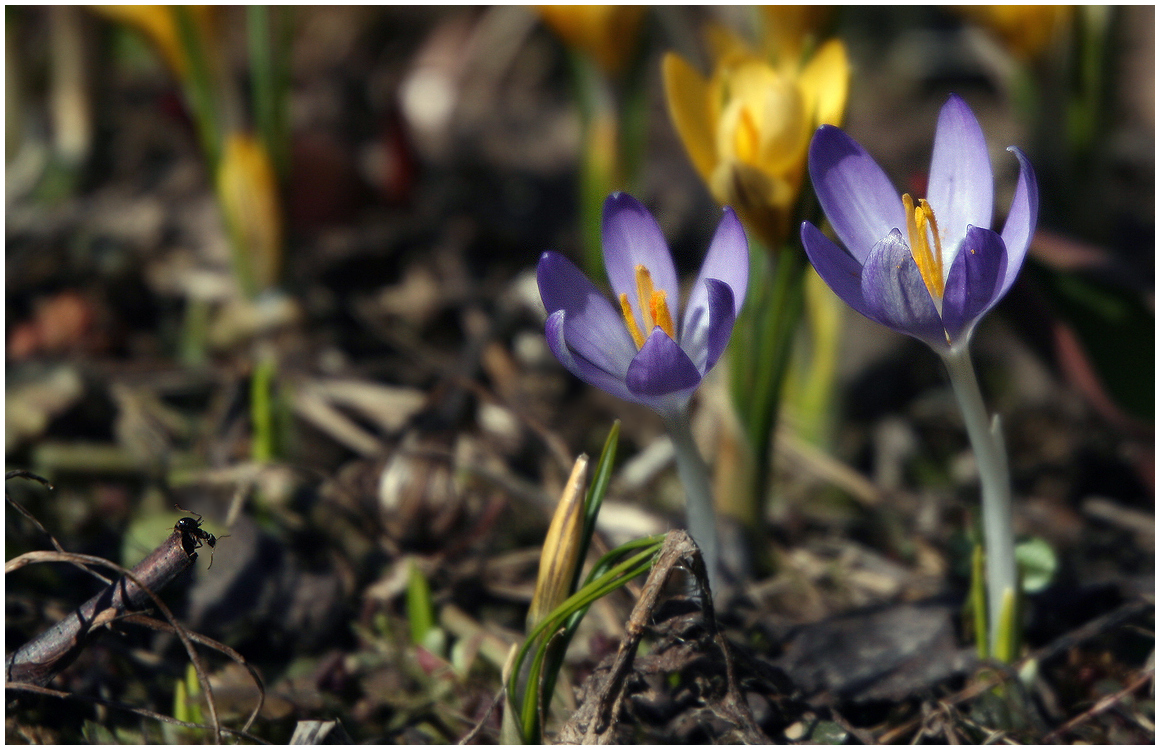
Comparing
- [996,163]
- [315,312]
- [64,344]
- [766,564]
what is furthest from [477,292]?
[996,163]

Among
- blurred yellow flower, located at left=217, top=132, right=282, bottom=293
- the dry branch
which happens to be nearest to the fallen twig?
the dry branch

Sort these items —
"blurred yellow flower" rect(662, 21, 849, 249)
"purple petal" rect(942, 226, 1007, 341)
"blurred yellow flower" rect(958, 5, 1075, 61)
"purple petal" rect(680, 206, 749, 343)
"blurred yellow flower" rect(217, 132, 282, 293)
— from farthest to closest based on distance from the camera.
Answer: "blurred yellow flower" rect(217, 132, 282, 293) → "blurred yellow flower" rect(958, 5, 1075, 61) → "blurred yellow flower" rect(662, 21, 849, 249) → "purple petal" rect(680, 206, 749, 343) → "purple petal" rect(942, 226, 1007, 341)

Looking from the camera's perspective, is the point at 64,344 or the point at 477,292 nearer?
the point at 64,344

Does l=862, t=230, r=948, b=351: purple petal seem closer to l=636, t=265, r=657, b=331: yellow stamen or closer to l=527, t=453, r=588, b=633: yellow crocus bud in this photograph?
l=636, t=265, r=657, b=331: yellow stamen

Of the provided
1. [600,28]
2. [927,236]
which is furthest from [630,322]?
[600,28]

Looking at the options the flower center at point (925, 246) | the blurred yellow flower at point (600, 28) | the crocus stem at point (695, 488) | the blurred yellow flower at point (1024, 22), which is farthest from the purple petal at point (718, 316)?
the blurred yellow flower at point (1024, 22)

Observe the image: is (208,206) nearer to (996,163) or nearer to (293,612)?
(293,612)

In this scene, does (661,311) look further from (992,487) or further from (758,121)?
(992,487)
